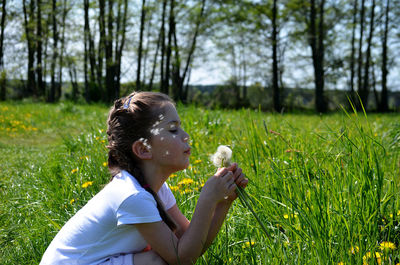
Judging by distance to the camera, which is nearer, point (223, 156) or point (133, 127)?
point (223, 156)

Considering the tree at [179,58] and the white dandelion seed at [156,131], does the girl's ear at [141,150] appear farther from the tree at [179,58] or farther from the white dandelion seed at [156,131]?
the tree at [179,58]

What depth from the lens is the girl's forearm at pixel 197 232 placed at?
1.26 m

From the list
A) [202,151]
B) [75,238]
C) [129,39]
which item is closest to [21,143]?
[202,151]

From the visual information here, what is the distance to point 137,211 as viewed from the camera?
48.1 inches

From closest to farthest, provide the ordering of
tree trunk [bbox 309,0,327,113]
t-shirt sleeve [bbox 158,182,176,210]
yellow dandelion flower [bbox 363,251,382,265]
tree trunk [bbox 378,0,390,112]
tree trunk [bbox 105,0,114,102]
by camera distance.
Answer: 1. yellow dandelion flower [bbox 363,251,382,265]
2. t-shirt sleeve [bbox 158,182,176,210]
3. tree trunk [bbox 309,0,327,113]
4. tree trunk [bbox 105,0,114,102]
5. tree trunk [bbox 378,0,390,112]

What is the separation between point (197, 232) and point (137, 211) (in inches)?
9.0

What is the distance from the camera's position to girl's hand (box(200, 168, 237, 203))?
1261 millimetres

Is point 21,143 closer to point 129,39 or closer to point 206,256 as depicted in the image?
point 206,256

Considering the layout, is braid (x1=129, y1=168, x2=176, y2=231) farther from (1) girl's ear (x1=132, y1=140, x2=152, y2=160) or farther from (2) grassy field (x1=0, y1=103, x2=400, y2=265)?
(2) grassy field (x1=0, y1=103, x2=400, y2=265)

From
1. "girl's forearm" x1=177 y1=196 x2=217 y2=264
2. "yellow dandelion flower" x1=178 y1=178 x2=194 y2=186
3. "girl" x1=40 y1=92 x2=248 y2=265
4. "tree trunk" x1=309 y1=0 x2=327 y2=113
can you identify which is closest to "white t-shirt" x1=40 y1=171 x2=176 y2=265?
"girl" x1=40 y1=92 x2=248 y2=265

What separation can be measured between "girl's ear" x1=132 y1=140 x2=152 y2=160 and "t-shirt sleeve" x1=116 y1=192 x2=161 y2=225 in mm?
194

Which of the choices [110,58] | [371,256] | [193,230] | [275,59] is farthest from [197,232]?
[110,58]

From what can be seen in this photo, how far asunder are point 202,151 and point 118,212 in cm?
240

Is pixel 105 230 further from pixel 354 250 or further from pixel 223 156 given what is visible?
pixel 354 250
